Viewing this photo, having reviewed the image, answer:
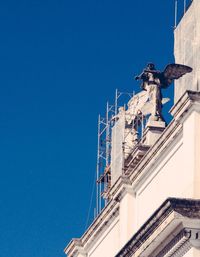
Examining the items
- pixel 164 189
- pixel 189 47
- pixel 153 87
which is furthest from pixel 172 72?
pixel 164 189

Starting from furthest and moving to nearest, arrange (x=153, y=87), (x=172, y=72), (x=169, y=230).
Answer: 1. (x=153, y=87)
2. (x=172, y=72)
3. (x=169, y=230)

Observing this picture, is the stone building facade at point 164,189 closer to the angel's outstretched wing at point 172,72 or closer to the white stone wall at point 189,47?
the white stone wall at point 189,47

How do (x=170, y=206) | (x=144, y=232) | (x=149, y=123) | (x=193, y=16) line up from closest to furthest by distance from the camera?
(x=170, y=206)
(x=144, y=232)
(x=193, y=16)
(x=149, y=123)

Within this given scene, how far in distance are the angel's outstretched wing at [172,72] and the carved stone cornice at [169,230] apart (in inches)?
224

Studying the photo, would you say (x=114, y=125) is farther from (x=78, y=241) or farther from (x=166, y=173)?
(x=166, y=173)

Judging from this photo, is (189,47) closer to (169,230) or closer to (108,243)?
(169,230)

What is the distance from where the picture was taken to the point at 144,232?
36.2 metres

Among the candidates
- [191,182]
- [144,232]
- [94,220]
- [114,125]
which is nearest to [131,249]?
[144,232]

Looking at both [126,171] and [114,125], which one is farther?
[114,125]

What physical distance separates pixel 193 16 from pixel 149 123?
459cm

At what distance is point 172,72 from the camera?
4003 cm

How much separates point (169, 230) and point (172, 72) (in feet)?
23.4

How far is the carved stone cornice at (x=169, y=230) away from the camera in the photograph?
33.8 meters

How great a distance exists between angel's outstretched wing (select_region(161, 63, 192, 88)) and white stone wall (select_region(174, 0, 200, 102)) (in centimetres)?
16
